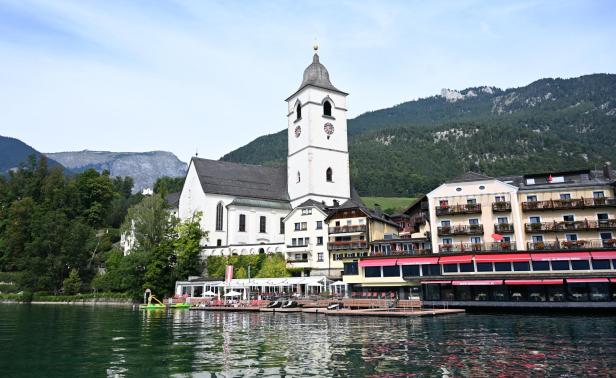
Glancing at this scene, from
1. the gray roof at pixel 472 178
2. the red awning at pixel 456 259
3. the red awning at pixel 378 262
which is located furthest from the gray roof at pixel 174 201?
the red awning at pixel 456 259

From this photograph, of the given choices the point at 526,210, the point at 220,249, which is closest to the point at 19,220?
the point at 220,249

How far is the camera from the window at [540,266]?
4731 cm

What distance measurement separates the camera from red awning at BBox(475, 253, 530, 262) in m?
48.1

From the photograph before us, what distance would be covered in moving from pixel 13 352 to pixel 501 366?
21298 millimetres

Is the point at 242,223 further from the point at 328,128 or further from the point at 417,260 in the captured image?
the point at 417,260

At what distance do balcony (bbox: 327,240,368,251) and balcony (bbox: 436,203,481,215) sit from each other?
1133cm

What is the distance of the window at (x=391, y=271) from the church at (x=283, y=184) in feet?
54.3

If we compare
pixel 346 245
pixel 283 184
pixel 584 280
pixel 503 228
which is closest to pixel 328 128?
pixel 283 184

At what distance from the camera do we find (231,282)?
63531 millimetres

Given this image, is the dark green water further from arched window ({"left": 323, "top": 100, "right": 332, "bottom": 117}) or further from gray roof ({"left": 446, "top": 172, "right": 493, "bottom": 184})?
arched window ({"left": 323, "top": 100, "right": 332, "bottom": 117})

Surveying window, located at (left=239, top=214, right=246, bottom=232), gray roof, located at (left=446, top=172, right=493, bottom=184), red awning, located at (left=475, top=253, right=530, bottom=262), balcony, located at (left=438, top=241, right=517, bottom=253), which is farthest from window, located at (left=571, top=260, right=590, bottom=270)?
window, located at (left=239, top=214, right=246, bottom=232)

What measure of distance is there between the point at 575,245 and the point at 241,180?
2061 inches

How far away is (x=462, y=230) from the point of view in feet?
174

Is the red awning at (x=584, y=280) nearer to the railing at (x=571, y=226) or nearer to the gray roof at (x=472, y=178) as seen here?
the railing at (x=571, y=226)
